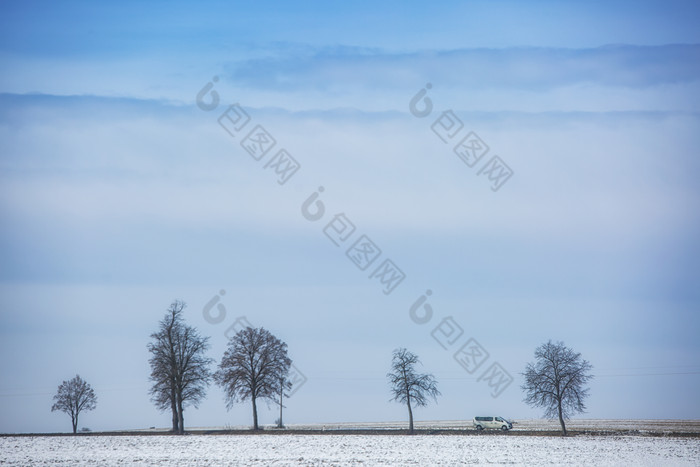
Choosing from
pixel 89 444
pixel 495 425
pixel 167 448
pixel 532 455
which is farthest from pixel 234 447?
pixel 495 425

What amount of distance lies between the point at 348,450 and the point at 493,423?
116 ft

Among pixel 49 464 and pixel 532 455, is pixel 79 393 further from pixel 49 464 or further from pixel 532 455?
pixel 532 455

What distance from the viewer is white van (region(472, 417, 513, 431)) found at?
8051cm

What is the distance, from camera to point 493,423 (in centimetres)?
8144

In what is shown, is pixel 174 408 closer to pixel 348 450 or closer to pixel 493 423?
pixel 348 450

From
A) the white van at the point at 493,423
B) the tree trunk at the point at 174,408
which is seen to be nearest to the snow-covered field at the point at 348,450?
the tree trunk at the point at 174,408

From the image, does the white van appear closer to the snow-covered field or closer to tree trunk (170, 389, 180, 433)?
the snow-covered field

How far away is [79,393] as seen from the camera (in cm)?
9100

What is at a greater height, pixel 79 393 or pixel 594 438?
pixel 79 393

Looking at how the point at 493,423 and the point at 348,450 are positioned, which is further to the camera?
the point at 493,423

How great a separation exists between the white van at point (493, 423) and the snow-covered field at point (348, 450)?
16.9m

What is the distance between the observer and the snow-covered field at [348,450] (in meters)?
44.6

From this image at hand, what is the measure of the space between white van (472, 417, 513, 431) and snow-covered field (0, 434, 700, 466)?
55.3ft

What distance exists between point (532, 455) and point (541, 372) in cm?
2376
